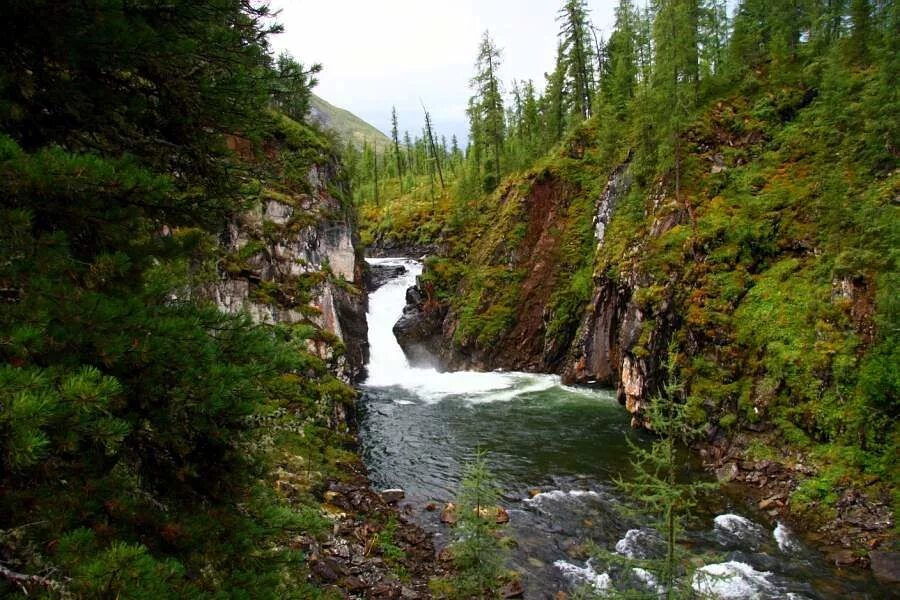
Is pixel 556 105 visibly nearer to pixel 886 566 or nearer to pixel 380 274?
pixel 380 274

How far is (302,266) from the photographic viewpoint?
2653cm

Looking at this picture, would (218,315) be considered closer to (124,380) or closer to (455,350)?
(124,380)

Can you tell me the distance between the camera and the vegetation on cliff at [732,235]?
49.9 feet

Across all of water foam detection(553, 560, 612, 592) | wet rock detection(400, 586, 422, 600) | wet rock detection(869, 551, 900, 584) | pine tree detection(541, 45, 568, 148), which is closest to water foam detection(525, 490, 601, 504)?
water foam detection(553, 560, 612, 592)

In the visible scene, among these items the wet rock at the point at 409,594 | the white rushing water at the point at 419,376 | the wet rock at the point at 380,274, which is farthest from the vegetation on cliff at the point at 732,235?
the wet rock at the point at 409,594

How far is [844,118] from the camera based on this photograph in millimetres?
22531

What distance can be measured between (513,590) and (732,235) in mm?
18189

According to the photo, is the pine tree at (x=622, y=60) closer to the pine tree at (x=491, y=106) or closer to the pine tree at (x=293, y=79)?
the pine tree at (x=491, y=106)

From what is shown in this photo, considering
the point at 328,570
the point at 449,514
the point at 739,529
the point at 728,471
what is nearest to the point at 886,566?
the point at 739,529

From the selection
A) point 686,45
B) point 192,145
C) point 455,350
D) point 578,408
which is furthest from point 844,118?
point 192,145

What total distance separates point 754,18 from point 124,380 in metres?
50.0

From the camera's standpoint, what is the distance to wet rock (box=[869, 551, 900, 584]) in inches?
425

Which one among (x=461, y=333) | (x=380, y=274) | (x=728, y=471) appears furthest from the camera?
(x=380, y=274)

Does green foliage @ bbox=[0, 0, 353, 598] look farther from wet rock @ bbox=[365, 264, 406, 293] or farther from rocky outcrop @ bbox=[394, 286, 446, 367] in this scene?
wet rock @ bbox=[365, 264, 406, 293]
